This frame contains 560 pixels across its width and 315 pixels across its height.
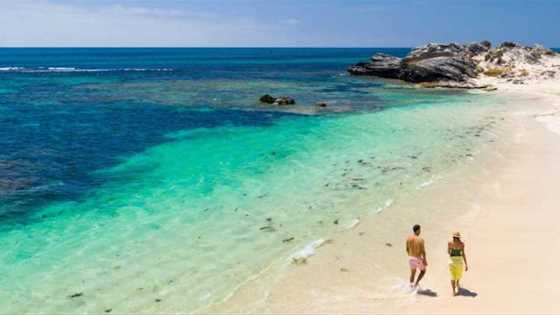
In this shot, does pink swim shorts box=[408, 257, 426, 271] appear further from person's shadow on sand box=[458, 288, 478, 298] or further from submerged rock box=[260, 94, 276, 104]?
submerged rock box=[260, 94, 276, 104]

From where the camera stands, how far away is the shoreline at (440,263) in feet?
45.5

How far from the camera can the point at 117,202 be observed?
75.3ft

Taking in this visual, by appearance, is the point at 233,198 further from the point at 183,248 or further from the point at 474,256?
the point at 474,256

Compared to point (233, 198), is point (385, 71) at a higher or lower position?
higher

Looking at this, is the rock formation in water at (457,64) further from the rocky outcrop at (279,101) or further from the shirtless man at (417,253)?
the shirtless man at (417,253)

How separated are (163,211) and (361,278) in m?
9.89

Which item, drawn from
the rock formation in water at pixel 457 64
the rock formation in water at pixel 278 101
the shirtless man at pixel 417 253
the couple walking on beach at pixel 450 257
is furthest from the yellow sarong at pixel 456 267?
the rock formation in water at pixel 457 64

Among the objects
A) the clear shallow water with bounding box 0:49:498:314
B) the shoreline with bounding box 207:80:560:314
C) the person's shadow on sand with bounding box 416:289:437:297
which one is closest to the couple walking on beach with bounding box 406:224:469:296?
the person's shadow on sand with bounding box 416:289:437:297

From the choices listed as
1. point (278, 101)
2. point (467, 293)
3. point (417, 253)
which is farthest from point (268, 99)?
point (467, 293)

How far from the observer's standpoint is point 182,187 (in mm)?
25219

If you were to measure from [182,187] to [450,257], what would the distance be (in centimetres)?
1476

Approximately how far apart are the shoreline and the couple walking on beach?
43 centimetres

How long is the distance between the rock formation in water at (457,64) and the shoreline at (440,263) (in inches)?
2203

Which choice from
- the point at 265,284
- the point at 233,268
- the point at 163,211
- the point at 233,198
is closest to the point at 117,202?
the point at 163,211
